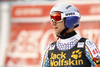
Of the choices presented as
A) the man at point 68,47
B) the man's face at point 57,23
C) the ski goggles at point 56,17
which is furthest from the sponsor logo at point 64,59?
the ski goggles at point 56,17

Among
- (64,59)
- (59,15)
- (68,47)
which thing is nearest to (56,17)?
(59,15)

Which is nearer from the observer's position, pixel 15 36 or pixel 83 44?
pixel 83 44

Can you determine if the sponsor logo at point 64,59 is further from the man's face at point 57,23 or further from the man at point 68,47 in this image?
the man's face at point 57,23

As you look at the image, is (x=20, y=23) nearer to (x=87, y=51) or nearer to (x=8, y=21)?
(x=8, y=21)

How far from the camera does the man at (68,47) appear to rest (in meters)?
3.57

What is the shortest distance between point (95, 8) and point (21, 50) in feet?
9.03

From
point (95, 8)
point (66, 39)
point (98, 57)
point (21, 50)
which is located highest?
point (95, 8)

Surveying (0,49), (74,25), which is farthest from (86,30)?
(74,25)

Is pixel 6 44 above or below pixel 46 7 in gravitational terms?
below

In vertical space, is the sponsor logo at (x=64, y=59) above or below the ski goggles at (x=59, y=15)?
below

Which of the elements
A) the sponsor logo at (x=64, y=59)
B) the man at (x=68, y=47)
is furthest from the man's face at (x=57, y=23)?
the sponsor logo at (x=64, y=59)

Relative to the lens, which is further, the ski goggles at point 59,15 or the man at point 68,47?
the ski goggles at point 59,15

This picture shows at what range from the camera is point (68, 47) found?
377 centimetres

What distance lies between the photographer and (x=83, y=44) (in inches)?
143
